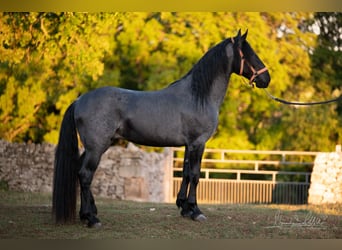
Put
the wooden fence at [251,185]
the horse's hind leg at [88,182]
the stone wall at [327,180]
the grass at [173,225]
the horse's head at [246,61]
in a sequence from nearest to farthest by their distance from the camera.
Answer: the grass at [173,225] < the horse's hind leg at [88,182] < the horse's head at [246,61] < the stone wall at [327,180] < the wooden fence at [251,185]

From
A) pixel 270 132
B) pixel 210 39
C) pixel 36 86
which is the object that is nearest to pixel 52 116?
pixel 36 86

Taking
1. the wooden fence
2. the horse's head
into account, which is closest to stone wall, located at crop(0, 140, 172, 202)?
the wooden fence

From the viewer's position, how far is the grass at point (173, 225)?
6.27 metres

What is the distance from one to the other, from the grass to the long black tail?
0.16 metres

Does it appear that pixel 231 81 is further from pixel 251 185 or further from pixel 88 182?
pixel 88 182

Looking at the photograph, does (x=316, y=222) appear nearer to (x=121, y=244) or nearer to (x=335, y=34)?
(x=121, y=244)

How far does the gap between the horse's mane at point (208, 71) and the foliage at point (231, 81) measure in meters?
7.88

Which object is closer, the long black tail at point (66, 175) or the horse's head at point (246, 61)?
the long black tail at point (66, 175)

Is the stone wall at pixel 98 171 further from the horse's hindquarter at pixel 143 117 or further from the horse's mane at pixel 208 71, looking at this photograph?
the horse's mane at pixel 208 71

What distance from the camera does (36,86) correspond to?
15.1 metres

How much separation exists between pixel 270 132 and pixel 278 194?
2.32m

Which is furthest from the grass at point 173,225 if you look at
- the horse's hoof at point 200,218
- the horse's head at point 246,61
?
the horse's head at point 246,61

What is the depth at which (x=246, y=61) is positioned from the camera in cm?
680

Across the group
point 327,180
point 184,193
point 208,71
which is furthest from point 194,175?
point 327,180
